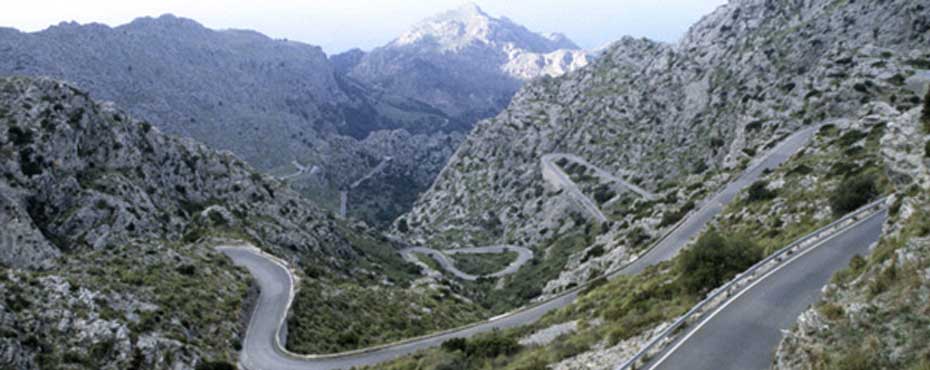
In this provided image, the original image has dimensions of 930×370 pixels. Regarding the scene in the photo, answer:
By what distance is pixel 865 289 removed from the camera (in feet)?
47.2

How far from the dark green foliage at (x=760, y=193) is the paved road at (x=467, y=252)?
203ft

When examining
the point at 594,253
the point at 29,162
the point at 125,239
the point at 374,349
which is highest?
the point at 29,162

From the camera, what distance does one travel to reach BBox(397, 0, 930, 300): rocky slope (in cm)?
7844

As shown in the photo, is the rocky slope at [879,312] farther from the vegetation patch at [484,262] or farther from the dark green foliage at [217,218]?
the vegetation patch at [484,262]

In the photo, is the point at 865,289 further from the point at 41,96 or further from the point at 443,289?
the point at 41,96

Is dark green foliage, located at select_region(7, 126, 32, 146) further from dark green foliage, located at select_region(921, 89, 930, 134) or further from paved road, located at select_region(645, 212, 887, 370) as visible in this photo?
dark green foliage, located at select_region(921, 89, 930, 134)

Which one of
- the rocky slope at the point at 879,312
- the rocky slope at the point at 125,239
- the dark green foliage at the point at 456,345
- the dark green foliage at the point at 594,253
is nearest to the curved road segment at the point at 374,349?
the rocky slope at the point at 125,239

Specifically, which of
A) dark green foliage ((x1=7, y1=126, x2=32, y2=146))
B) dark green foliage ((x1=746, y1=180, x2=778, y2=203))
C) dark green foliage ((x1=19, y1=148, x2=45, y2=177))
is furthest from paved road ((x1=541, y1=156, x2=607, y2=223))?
dark green foliage ((x1=7, y1=126, x2=32, y2=146))

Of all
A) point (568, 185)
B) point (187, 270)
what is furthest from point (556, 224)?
point (187, 270)

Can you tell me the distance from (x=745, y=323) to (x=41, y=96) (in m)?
88.6

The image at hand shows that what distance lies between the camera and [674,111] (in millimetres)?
133875

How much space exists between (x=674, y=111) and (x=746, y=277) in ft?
395

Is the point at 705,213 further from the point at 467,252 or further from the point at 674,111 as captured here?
the point at 674,111

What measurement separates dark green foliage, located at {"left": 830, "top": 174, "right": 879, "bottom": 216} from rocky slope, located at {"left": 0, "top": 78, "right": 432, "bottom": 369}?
40148 mm
